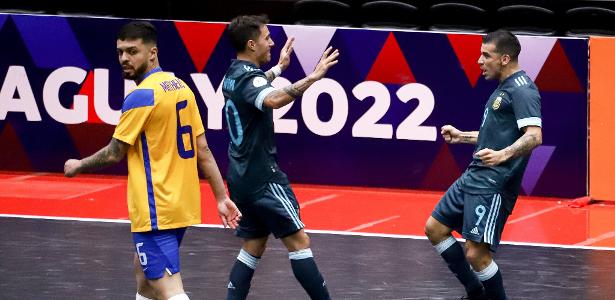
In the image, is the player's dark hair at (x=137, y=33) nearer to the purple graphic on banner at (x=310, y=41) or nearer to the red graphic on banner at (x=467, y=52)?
the purple graphic on banner at (x=310, y=41)

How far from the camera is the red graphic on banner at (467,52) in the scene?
528 inches

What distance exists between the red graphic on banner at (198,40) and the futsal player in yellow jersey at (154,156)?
653cm

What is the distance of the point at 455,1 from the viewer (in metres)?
16.3

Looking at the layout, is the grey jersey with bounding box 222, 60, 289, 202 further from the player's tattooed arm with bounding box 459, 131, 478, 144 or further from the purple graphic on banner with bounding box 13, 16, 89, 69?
the purple graphic on banner with bounding box 13, 16, 89, 69

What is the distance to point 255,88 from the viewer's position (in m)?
8.19

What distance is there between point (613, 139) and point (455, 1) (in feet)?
12.6

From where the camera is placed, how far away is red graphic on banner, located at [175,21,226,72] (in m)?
13.8

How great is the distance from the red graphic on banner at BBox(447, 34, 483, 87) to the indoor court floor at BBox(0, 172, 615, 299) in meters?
1.31

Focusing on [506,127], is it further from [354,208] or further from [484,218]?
[354,208]

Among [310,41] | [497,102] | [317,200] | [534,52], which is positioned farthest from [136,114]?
[534,52]

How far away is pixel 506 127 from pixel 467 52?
4.89 m

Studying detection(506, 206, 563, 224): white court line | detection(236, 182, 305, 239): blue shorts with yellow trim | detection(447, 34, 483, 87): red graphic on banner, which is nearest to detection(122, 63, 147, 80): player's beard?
detection(236, 182, 305, 239): blue shorts with yellow trim

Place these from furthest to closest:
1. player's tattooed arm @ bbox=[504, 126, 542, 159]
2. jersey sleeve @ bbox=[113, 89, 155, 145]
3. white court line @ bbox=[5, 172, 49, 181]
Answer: white court line @ bbox=[5, 172, 49, 181]
player's tattooed arm @ bbox=[504, 126, 542, 159]
jersey sleeve @ bbox=[113, 89, 155, 145]

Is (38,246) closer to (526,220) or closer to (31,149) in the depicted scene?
(31,149)
